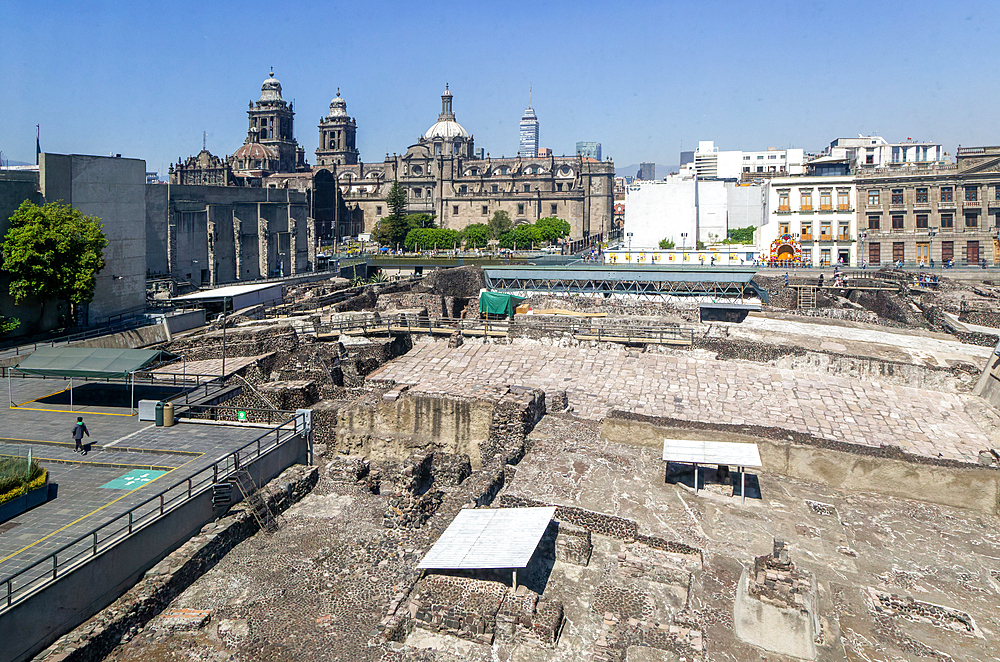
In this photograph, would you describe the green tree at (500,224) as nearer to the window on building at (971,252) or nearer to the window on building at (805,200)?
the window on building at (805,200)

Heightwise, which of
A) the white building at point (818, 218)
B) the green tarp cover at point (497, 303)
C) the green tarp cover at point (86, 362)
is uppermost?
the white building at point (818, 218)

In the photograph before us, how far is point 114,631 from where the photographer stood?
991 centimetres

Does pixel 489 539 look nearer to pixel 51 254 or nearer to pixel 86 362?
pixel 86 362

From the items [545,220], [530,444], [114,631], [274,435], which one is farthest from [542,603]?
[545,220]

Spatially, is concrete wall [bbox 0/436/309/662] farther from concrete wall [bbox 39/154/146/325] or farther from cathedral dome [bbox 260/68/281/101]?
cathedral dome [bbox 260/68/281/101]

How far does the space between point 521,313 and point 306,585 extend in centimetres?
2561

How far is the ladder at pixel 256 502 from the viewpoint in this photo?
13.2 metres

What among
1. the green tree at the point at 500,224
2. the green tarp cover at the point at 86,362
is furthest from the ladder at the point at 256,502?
the green tree at the point at 500,224

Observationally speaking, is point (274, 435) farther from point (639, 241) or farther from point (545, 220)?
point (545, 220)

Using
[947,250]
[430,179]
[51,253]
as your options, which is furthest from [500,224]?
[51,253]

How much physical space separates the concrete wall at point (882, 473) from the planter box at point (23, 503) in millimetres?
12984

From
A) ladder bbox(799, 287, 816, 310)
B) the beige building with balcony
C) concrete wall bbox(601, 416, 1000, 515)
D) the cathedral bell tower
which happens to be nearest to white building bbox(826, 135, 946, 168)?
the beige building with balcony

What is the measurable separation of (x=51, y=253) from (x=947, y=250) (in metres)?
51.5

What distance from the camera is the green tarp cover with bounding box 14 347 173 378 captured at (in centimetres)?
1809
